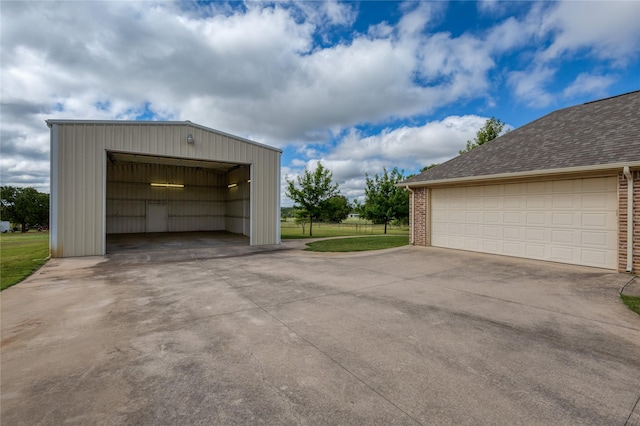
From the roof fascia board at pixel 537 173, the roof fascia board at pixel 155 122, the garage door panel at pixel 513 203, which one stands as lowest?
the garage door panel at pixel 513 203

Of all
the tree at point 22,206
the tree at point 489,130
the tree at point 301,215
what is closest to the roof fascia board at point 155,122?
the tree at point 301,215

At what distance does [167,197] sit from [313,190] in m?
11.0

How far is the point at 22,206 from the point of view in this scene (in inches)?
1722

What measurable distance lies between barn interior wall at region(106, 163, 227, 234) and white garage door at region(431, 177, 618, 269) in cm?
1729

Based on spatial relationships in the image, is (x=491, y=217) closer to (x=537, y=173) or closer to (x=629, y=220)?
(x=537, y=173)

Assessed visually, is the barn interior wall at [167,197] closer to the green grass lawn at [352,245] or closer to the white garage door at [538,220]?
the green grass lawn at [352,245]

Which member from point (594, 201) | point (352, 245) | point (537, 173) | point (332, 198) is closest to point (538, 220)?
point (594, 201)

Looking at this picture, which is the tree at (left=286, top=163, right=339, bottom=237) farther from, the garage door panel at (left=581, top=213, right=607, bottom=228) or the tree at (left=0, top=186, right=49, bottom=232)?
the tree at (left=0, top=186, right=49, bottom=232)

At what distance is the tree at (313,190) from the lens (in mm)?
19875

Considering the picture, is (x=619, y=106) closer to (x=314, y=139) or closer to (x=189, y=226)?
(x=314, y=139)

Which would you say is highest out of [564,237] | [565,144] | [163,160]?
[163,160]

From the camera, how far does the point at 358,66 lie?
41.9 feet

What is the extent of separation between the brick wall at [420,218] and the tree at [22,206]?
59.5 metres

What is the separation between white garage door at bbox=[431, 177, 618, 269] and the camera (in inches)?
293
